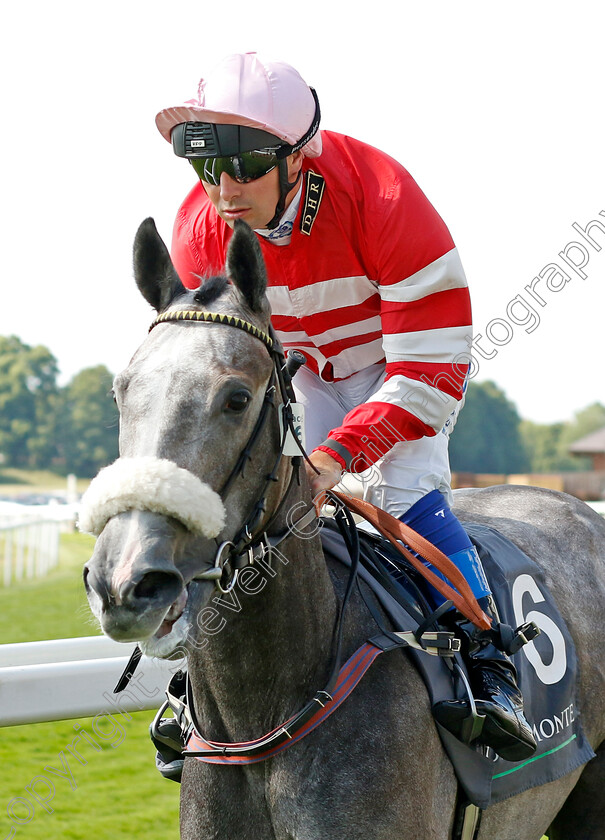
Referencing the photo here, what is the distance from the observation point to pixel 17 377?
7988cm

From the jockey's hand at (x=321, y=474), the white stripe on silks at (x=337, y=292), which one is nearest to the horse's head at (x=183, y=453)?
the jockey's hand at (x=321, y=474)

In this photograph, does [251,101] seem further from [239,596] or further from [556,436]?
[556,436]

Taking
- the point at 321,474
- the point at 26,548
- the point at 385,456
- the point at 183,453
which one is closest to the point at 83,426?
the point at 26,548

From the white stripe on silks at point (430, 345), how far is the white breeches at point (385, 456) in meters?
0.34

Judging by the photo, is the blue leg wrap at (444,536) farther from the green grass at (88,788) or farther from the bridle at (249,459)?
the green grass at (88,788)

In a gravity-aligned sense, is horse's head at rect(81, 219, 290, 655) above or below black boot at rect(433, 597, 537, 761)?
above

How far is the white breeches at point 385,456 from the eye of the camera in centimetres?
283

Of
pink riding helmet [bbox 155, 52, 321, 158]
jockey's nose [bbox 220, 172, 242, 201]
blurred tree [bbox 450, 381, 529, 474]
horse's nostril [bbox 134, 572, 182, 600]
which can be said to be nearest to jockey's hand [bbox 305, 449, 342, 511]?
horse's nostril [bbox 134, 572, 182, 600]

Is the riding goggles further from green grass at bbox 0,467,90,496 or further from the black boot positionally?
green grass at bbox 0,467,90,496

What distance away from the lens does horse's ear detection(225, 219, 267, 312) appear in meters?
2.15

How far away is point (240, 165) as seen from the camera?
2.48 metres

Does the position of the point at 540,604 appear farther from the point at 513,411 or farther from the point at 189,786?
the point at 513,411

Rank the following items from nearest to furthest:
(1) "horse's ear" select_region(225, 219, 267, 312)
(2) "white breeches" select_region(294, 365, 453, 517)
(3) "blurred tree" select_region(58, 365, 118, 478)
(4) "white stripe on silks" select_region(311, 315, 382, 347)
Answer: (1) "horse's ear" select_region(225, 219, 267, 312) → (2) "white breeches" select_region(294, 365, 453, 517) → (4) "white stripe on silks" select_region(311, 315, 382, 347) → (3) "blurred tree" select_region(58, 365, 118, 478)

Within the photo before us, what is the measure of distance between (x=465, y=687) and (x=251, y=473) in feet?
2.98
